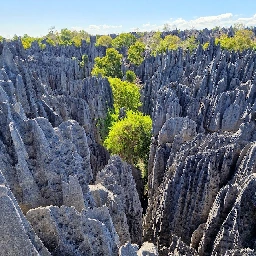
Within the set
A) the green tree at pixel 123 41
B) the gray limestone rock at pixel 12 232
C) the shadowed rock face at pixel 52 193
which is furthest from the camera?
the green tree at pixel 123 41

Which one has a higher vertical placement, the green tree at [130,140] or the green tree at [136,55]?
the green tree at [136,55]

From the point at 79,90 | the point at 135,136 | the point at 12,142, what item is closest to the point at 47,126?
the point at 12,142

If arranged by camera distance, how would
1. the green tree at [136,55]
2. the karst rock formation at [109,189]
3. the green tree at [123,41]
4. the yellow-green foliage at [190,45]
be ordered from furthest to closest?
the green tree at [123,41], the yellow-green foliage at [190,45], the green tree at [136,55], the karst rock formation at [109,189]

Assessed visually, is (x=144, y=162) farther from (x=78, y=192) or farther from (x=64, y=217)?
(x=64, y=217)

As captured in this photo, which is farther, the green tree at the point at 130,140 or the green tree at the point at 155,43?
the green tree at the point at 155,43

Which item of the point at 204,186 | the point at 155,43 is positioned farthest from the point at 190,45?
the point at 204,186

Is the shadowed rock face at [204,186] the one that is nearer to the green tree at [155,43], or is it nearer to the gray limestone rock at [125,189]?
the gray limestone rock at [125,189]

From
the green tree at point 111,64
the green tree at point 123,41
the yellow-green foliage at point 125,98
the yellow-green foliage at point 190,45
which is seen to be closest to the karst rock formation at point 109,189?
the yellow-green foliage at point 125,98

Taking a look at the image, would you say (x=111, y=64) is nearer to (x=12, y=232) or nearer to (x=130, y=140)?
(x=130, y=140)

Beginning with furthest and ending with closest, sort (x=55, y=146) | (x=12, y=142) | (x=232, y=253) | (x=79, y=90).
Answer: (x=79, y=90) < (x=55, y=146) < (x=12, y=142) < (x=232, y=253)
